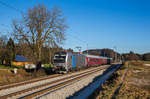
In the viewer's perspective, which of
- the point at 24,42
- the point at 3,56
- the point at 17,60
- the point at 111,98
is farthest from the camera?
the point at 17,60

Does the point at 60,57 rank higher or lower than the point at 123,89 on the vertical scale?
higher

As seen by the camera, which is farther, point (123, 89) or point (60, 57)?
point (60, 57)

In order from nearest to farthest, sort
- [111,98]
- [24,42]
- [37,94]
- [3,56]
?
[111,98] → [37,94] → [24,42] → [3,56]

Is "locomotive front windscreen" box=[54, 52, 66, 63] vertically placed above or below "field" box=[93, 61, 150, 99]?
above

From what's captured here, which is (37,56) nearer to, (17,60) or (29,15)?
(29,15)

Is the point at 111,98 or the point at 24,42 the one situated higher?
the point at 24,42

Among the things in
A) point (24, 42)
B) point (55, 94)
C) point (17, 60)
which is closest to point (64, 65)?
point (24, 42)

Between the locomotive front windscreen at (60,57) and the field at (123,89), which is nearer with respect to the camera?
the field at (123,89)

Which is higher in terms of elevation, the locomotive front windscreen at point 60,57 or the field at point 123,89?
the locomotive front windscreen at point 60,57

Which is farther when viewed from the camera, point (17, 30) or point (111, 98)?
point (17, 30)

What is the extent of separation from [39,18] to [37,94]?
15.5m

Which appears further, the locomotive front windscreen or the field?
the locomotive front windscreen

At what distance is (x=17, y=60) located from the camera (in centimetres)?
4594

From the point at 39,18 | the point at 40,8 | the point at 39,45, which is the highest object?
the point at 40,8
